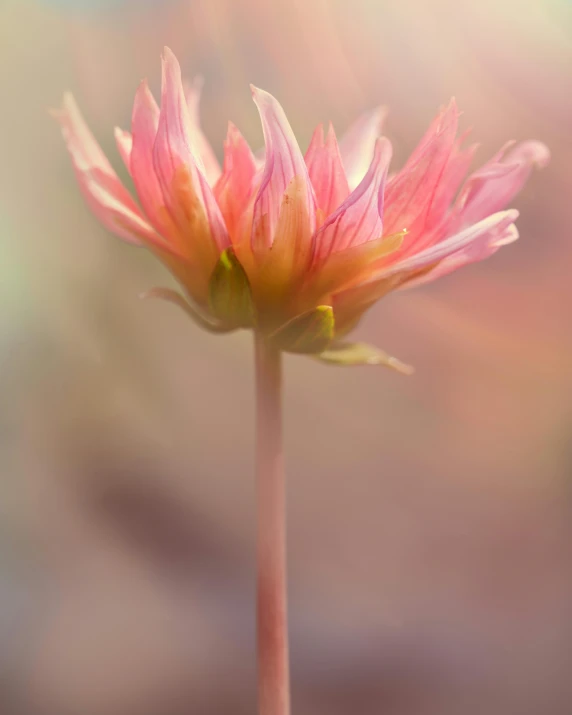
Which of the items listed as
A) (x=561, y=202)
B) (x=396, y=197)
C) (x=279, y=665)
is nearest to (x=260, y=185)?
(x=396, y=197)

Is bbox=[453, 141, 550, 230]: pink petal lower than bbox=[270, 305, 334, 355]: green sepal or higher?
higher

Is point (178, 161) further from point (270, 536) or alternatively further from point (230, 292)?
point (270, 536)

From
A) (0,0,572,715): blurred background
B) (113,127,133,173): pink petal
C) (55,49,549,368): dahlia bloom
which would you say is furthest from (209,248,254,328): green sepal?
(0,0,572,715): blurred background

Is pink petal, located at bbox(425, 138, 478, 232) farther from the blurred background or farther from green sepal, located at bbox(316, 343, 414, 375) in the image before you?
the blurred background

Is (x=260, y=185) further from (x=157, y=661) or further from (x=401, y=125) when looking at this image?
(x=157, y=661)

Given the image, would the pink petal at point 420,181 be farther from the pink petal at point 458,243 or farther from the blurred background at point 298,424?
the blurred background at point 298,424

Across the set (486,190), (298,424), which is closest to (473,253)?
(486,190)
